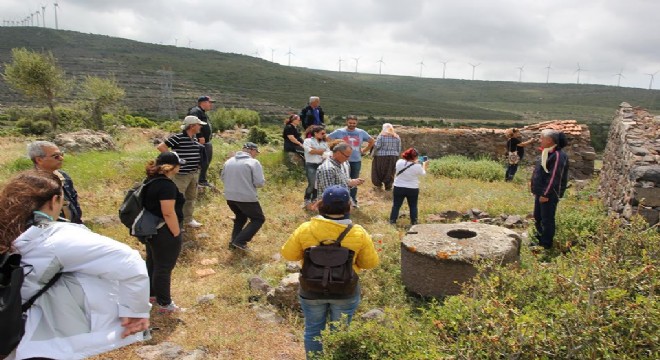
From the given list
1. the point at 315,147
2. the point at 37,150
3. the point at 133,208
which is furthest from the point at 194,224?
the point at 37,150

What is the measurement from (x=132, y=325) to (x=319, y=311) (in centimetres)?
143

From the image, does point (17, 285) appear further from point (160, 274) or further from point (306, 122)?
point (306, 122)

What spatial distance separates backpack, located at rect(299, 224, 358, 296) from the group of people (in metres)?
0.08

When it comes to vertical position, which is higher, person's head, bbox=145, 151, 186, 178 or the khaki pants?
person's head, bbox=145, 151, 186, 178

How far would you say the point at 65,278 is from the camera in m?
2.19

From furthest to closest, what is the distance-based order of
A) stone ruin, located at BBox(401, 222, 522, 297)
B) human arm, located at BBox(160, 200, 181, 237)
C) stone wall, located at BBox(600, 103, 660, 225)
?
stone wall, located at BBox(600, 103, 660, 225) → stone ruin, located at BBox(401, 222, 522, 297) → human arm, located at BBox(160, 200, 181, 237)

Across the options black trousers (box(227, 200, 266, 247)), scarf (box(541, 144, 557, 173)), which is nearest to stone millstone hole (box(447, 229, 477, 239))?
scarf (box(541, 144, 557, 173))

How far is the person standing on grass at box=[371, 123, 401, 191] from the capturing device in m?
9.69

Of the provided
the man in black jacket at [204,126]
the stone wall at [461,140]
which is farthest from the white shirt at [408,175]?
the stone wall at [461,140]

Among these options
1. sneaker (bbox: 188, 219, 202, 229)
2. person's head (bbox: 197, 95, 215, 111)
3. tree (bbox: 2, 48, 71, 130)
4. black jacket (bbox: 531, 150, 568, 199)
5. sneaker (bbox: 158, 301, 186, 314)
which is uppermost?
tree (bbox: 2, 48, 71, 130)

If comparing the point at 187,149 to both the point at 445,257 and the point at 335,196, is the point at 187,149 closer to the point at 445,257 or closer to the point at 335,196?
the point at 335,196

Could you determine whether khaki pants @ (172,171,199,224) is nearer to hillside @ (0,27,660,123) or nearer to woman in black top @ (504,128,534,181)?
woman in black top @ (504,128,534,181)

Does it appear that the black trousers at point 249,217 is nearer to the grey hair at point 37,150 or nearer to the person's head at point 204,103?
the person's head at point 204,103

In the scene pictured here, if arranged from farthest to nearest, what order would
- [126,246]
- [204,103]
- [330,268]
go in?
[204,103]
[330,268]
[126,246]
